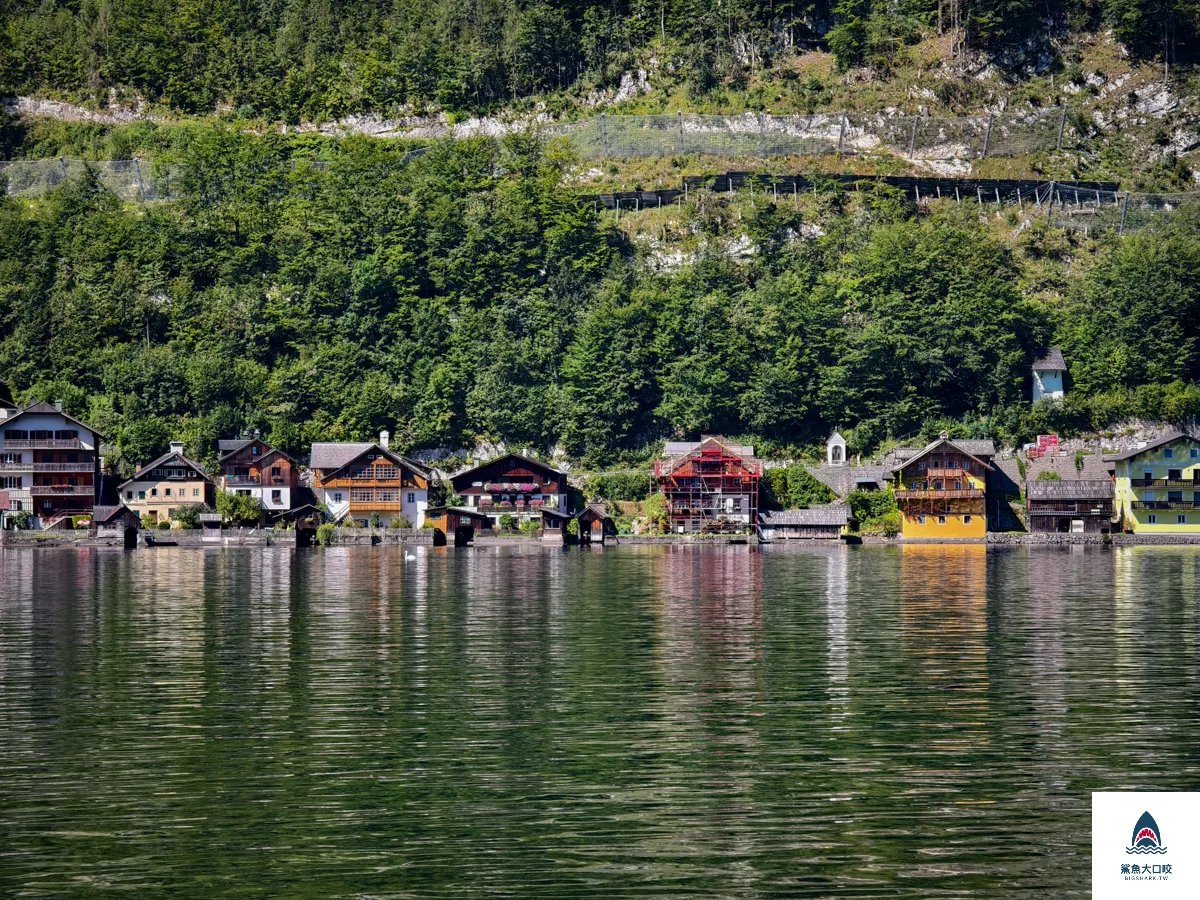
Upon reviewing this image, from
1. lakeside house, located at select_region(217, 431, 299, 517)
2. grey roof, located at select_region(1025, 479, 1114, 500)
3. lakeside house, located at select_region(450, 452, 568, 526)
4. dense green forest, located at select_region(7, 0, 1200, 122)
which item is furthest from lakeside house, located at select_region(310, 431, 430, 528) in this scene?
dense green forest, located at select_region(7, 0, 1200, 122)

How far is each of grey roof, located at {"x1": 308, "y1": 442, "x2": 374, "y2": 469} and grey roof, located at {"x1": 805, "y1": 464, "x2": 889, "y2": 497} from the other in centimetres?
3443

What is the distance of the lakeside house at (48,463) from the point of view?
369 feet

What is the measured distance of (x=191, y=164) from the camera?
147 metres

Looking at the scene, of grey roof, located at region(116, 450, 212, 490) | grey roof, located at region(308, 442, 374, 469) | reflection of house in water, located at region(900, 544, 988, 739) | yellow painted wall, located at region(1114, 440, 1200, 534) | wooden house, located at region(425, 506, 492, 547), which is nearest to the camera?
reflection of house in water, located at region(900, 544, 988, 739)

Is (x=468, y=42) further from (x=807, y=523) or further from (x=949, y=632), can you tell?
(x=949, y=632)

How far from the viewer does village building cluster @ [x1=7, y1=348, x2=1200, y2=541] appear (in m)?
110

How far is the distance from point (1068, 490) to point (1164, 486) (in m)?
6.83

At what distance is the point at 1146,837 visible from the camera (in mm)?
16125

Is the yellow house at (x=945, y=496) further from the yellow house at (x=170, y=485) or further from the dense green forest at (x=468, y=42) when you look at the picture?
the dense green forest at (x=468, y=42)

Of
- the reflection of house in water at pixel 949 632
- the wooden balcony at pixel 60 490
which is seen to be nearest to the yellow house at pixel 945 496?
the reflection of house in water at pixel 949 632

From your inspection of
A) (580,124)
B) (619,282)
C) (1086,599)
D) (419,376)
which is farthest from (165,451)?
(1086,599)

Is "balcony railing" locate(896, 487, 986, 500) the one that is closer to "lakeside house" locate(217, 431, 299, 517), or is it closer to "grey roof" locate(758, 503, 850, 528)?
"grey roof" locate(758, 503, 850, 528)

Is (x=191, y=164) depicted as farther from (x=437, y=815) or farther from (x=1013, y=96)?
(x=437, y=815)

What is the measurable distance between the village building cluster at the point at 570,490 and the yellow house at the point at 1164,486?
10cm
